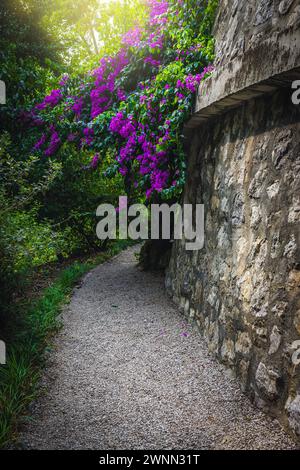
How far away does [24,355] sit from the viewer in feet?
10.5

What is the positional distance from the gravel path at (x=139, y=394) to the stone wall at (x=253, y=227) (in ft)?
0.65

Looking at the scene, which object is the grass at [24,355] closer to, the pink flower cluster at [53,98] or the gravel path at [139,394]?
the gravel path at [139,394]

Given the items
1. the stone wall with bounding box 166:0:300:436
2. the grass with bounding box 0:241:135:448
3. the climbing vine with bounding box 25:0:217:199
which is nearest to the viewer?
the stone wall with bounding box 166:0:300:436

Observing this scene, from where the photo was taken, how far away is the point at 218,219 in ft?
11.4

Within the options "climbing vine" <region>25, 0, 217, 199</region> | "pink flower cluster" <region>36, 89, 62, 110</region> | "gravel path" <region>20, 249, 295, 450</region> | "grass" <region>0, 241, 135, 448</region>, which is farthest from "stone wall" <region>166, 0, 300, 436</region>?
"pink flower cluster" <region>36, 89, 62, 110</region>

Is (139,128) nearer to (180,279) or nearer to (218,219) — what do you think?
(218,219)

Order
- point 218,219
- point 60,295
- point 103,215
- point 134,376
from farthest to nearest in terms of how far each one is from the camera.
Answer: point 103,215, point 60,295, point 218,219, point 134,376

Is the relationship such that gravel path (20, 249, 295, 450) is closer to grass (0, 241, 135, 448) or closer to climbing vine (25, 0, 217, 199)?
grass (0, 241, 135, 448)

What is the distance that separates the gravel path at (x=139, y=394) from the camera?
236 centimetres

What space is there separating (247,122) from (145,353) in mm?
2385

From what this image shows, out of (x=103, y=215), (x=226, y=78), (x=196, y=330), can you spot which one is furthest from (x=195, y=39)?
(x=103, y=215)

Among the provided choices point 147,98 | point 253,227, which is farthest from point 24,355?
point 147,98

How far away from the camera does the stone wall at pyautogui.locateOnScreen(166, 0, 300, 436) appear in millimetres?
2242

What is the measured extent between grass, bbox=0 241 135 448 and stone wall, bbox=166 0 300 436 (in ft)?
5.45
